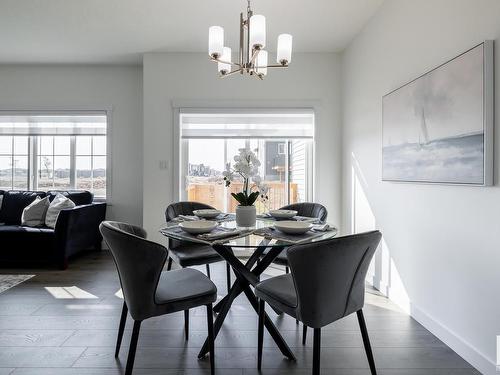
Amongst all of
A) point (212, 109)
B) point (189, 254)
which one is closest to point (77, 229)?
point (189, 254)

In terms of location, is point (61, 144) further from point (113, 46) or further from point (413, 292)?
point (413, 292)

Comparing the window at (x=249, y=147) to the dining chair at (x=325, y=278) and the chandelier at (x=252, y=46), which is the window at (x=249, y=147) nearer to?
the chandelier at (x=252, y=46)

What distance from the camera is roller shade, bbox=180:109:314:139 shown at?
13.1 ft

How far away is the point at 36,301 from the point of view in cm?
257

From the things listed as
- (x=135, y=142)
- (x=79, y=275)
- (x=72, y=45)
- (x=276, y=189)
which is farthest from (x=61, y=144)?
(x=276, y=189)

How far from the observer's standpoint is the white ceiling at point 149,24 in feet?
9.29

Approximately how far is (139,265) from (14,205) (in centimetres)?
356

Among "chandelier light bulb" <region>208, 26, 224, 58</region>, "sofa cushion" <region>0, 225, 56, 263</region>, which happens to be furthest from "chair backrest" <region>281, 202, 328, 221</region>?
"sofa cushion" <region>0, 225, 56, 263</region>

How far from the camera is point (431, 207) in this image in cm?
212

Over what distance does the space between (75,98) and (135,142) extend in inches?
41.5

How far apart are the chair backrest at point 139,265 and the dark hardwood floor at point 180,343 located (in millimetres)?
478

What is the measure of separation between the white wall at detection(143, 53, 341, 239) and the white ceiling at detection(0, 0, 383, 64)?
0.20 metres

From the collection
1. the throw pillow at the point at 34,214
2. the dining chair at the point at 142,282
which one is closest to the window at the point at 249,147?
the throw pillow at the point at 34,214

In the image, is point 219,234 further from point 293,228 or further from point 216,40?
point 216,40
